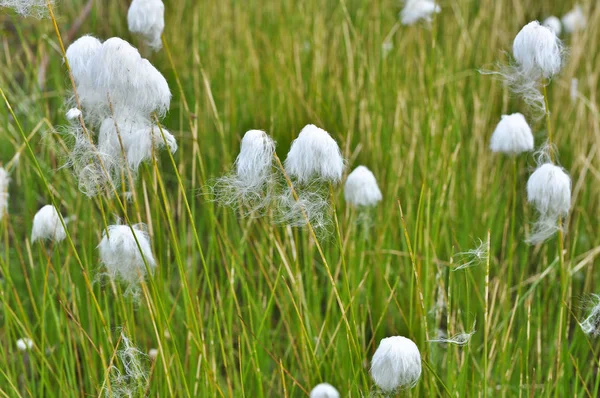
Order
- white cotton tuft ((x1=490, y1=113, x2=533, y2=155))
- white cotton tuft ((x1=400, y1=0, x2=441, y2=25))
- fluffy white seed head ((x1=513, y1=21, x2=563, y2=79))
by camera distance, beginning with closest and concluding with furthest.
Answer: fluffy white seed head ((x1=513, y1=21, x2=563, y2=79))
white cotton tuft ((x1=490, y1=113, x2=533, y2=155))
white cotton tuft ((x1=400, y1=0, x2=441, y2=25))

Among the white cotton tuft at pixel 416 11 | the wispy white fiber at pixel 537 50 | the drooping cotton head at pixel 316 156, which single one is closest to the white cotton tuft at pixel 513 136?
the wispy white fiber at pixel 537 50

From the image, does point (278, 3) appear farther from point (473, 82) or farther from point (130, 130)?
point (130, 130)

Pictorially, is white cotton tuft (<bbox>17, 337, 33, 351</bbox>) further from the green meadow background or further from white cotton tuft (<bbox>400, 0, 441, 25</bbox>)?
white cotton tuft (<bbox>400, 0, 441, 25</bbox>)

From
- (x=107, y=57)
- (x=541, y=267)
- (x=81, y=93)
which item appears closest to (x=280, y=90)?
(x=541, y=267)

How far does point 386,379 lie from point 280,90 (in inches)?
62.0

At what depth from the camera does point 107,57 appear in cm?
116

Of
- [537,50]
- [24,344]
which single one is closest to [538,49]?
[537,50]

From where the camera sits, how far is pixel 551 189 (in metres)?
1.43

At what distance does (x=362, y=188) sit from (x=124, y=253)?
2.18ft

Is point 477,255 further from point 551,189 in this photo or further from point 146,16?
point 146,16

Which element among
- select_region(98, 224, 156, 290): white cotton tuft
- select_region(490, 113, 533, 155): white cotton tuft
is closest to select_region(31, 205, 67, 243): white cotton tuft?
select_region(98, 224, 156, 290): white cotton tuft

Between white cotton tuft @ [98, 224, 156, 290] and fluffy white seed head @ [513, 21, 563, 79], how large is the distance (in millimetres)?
811

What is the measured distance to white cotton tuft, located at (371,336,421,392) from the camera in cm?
114

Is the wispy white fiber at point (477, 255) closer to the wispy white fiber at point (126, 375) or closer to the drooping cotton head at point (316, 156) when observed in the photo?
→ the drooping cotton head at point (316, 156)
